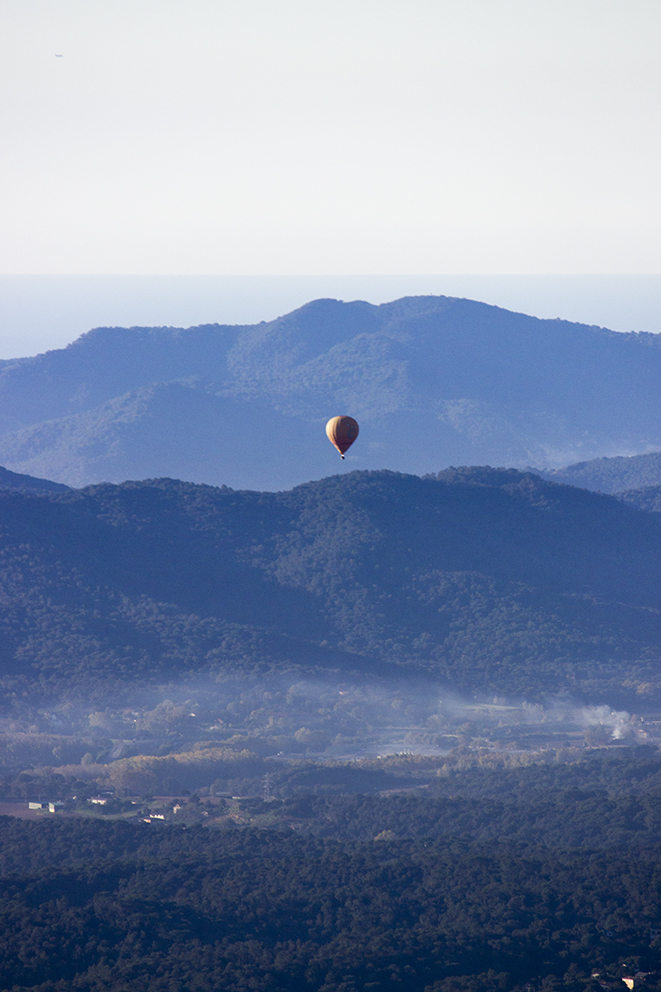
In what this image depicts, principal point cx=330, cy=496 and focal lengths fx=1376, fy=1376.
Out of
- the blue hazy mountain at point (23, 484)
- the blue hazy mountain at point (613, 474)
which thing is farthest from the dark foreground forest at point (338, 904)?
the blue hazy mountain at point (613, 474)

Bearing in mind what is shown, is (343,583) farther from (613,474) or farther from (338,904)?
(613,474)

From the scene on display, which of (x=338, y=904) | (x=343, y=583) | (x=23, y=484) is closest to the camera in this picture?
(x=338, y=904)

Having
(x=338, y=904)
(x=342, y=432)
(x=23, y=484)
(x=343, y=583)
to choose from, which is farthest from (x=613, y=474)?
(x=338, y=904)

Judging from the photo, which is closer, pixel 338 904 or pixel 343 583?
pixel 338 904

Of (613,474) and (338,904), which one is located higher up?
(613,474)

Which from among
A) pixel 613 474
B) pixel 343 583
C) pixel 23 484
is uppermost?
pixel 613 474

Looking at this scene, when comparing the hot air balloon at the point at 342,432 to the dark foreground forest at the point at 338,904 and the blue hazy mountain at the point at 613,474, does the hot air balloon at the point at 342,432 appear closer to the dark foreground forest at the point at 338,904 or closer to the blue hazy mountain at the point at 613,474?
the dark foreground forest at the point at 338,904

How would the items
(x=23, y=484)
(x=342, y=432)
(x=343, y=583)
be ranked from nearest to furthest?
1. (x=342, y=432)
2. (x=343, y=583)
3. (x=23, y=484)

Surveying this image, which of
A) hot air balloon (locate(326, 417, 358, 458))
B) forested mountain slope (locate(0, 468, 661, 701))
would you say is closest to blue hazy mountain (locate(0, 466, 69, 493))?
forested mountain slope (locate(0, 468, 661, 701))
